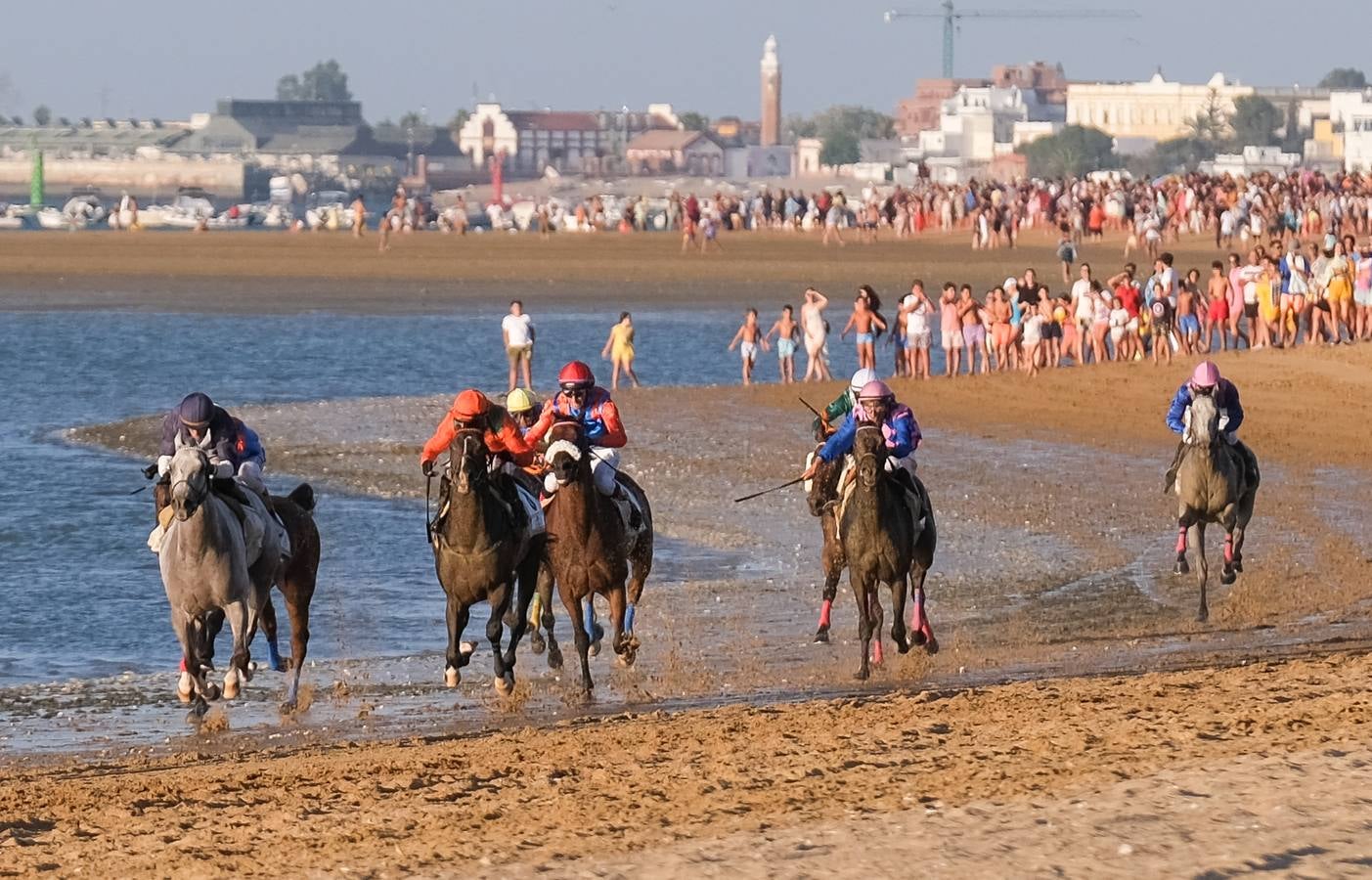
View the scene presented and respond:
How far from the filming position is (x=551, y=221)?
8138 cm

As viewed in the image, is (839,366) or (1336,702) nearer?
(1336,702)

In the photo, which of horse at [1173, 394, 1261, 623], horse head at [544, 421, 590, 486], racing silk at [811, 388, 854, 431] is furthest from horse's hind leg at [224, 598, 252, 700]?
horse at [1173, 394, 1261, 623]

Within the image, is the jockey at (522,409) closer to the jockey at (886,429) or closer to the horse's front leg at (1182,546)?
the jockey at (886,429)

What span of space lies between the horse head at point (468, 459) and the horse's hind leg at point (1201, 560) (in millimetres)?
5869

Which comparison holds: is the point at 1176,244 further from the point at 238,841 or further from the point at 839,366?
the point at 238,841

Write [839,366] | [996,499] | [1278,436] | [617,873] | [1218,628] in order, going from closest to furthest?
[617,873] < [1218,628] < [996,499] < [1278,436] < [839,366]

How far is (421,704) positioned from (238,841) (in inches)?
186

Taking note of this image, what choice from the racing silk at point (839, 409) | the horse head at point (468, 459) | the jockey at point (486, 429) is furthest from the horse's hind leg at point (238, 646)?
the racing silk at point (839, 409)

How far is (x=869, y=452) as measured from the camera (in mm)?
14312

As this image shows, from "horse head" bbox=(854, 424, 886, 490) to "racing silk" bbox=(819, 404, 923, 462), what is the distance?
69cm

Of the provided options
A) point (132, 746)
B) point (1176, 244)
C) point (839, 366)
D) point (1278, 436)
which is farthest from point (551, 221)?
point (132, 746)

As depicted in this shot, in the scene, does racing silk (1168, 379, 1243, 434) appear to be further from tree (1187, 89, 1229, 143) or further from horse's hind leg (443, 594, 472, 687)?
tree (1187, 89, 1229, 143)

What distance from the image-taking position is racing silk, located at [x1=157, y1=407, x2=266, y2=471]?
14016 millimetres

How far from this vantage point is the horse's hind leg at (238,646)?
45.6 ft
